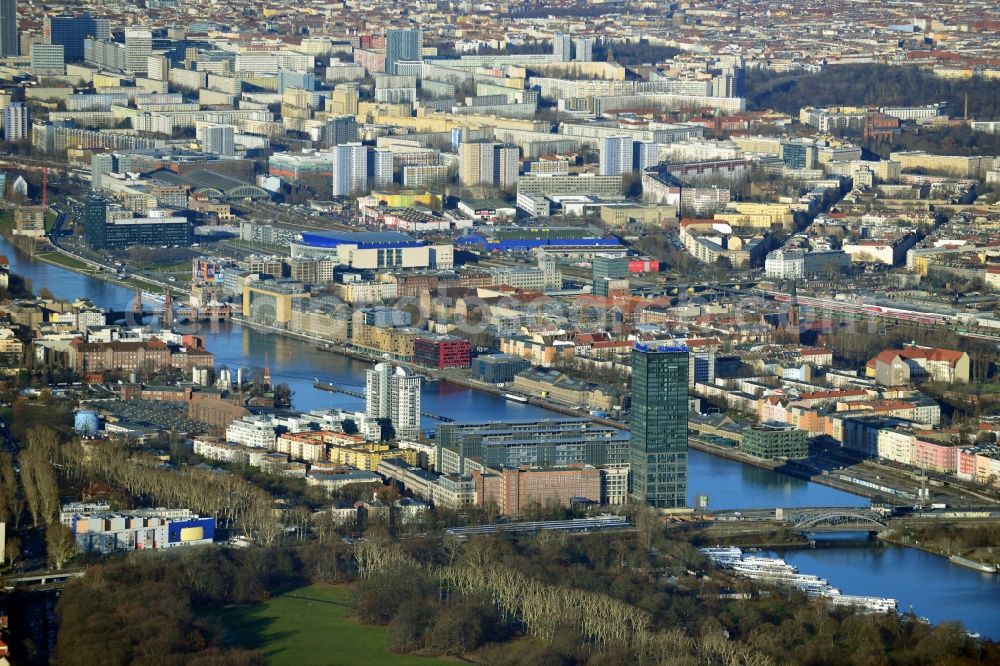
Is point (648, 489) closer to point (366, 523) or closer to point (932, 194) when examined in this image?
point (366, 523)

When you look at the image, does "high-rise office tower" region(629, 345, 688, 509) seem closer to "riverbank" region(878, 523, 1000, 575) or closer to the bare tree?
"riverbank" region(878, 523, 1000, 575)

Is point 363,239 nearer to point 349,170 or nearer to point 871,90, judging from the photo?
point 349,170

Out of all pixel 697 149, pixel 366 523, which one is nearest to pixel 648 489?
pixel 366 523

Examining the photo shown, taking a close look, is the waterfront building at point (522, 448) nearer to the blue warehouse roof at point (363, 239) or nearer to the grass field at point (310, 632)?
the grass field at point (310, 632)

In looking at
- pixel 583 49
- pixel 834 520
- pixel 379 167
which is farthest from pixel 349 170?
pixel 834 520

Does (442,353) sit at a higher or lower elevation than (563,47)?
lower

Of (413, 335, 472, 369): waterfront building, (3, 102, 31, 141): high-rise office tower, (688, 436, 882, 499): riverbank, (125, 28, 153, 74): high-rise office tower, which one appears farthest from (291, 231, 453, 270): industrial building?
(125, 28, 153, 74): high-rise office tower
